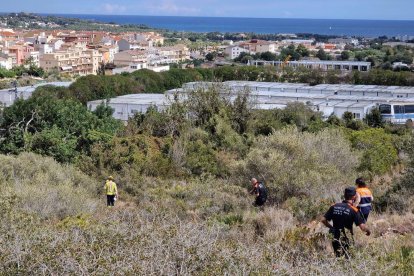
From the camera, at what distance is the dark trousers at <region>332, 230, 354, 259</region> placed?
5879mm

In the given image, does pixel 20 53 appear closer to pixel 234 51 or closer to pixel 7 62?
pixel 7 62

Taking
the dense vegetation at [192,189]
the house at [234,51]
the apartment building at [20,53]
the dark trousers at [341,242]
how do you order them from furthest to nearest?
the house at [234,51]
the apartment building at [20,53]
the dark trousers at [341,242]
the dense vegetation at [192,189]

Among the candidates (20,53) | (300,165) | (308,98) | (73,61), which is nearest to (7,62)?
(20,53)

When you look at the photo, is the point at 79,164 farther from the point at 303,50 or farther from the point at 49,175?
the point at 303,50

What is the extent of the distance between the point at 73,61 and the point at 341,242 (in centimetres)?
7366

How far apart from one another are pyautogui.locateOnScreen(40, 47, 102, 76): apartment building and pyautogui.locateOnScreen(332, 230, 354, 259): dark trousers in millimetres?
70298

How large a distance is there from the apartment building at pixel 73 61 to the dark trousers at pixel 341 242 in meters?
70.3

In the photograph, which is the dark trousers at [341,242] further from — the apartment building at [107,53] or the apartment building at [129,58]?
the apartment building at [107,53]

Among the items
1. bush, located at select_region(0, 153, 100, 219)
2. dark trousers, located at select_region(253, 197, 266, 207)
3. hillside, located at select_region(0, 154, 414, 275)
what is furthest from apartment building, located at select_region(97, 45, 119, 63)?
hillside, located at select_region(0, 154, 414, 275)

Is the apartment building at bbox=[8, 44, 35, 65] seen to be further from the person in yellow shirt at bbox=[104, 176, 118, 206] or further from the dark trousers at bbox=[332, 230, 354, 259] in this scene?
the dark trousers at bbox=[332, 230, 354, 259]

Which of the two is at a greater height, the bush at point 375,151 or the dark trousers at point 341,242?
the dark trousers at point 341,242

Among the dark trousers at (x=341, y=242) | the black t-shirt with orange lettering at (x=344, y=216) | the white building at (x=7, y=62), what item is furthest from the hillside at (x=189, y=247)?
the white building at (x=7, y=62)

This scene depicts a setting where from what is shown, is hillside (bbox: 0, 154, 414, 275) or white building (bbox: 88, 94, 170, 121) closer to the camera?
hillside (bbox: 0, 154, 414, 275)

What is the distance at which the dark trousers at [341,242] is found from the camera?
19.3ft
